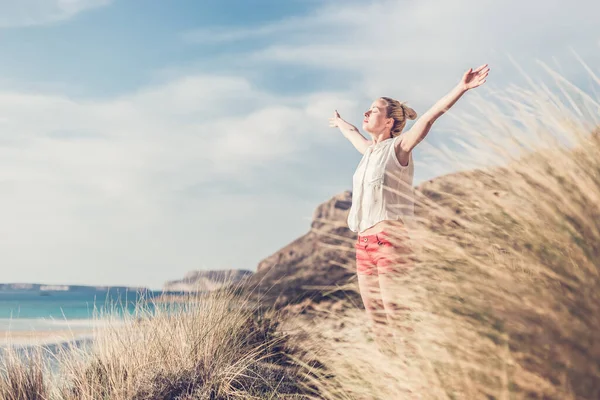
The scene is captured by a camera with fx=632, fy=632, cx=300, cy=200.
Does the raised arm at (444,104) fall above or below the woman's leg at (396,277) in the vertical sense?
above

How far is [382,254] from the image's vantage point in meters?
3.45

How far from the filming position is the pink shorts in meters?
3.30

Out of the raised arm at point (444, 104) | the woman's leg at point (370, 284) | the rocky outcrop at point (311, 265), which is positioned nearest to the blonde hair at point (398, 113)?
the raised arm at point (444, 104)

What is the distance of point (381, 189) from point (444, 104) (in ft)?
1.99

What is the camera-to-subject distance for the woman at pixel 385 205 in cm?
334

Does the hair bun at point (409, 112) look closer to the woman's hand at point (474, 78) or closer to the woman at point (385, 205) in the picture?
the woman at point (385, 205)

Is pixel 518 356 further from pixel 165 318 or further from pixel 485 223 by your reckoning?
pixel 165 318

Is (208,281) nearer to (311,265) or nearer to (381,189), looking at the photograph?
(381,189)

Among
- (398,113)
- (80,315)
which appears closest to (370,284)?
(398,113)

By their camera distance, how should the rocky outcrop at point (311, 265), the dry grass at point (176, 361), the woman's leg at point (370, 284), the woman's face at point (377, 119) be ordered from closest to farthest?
the woman's leg at point (370, 284) → the woman's face at point (377, 119) → the dry grass at point (176, 361) → the rocky outcrop at point (311, 265)

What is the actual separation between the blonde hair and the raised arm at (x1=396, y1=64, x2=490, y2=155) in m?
0.51

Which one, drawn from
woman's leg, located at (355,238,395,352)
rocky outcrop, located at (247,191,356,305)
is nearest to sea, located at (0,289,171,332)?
rocky outcrop, located at (247,191,356,305)

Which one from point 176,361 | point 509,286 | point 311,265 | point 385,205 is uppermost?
point 311,265

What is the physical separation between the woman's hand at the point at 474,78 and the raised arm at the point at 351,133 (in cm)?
115
